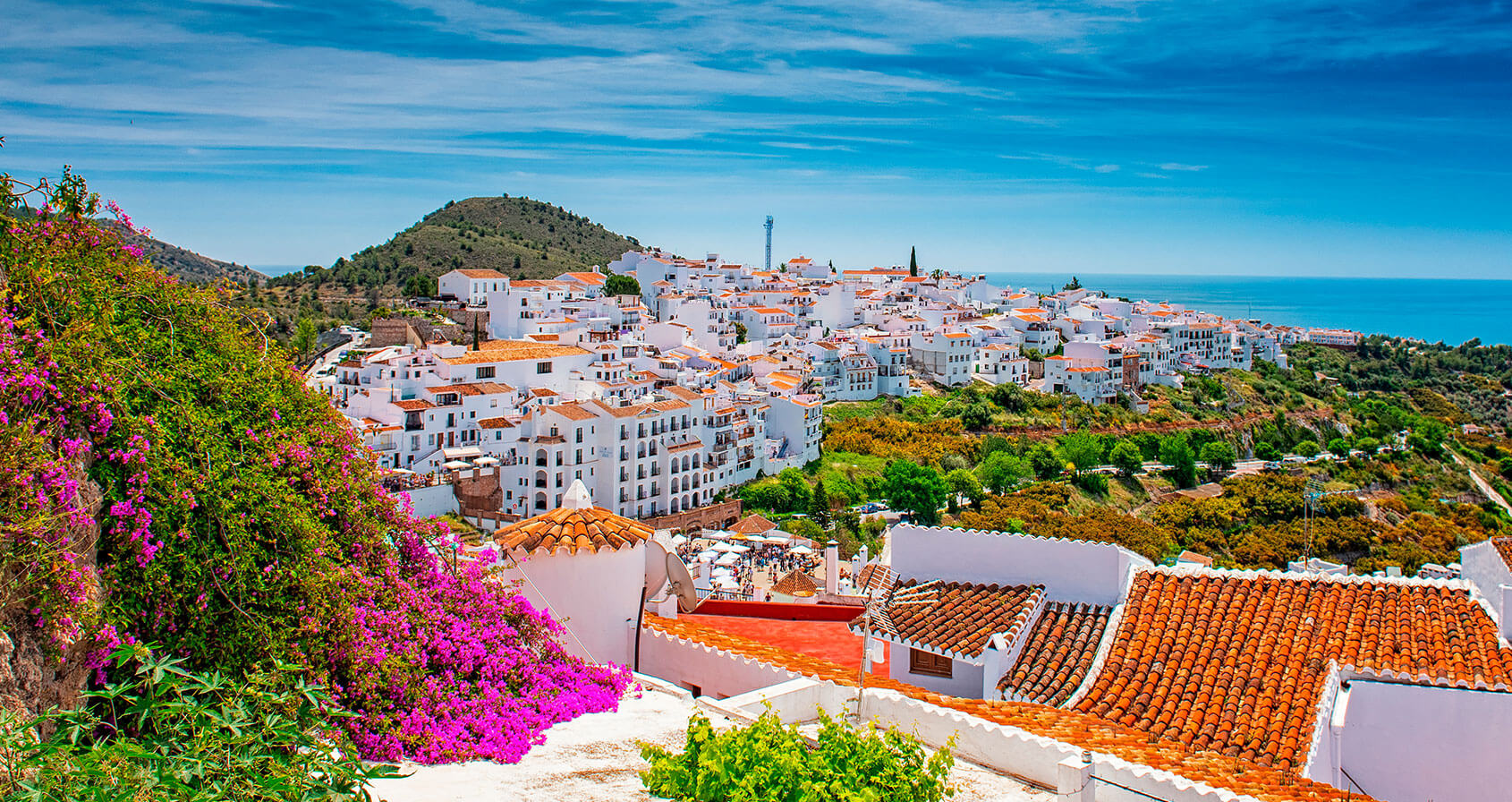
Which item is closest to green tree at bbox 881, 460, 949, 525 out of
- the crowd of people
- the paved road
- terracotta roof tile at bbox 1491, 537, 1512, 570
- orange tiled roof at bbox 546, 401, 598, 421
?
the crowd of people

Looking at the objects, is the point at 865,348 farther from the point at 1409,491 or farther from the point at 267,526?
the point at 267,526

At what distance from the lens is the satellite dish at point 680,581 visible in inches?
333

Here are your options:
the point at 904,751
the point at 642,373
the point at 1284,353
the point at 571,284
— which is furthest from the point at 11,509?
the point at 1284,353

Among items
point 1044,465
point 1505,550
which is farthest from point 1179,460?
point 1505,550

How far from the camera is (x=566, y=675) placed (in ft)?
21.2

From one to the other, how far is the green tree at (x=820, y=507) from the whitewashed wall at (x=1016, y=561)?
34.0m

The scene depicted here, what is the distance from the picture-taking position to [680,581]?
8.62 metres

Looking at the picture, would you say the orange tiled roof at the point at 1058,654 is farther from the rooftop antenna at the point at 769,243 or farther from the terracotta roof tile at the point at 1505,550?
the rooftop antenna at the point at 769,243

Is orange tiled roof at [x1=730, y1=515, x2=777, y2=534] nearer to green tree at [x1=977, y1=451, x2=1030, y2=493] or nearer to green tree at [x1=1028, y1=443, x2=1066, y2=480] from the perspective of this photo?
green tree at [x1=977, y1=451, x2=1030, y2=493]

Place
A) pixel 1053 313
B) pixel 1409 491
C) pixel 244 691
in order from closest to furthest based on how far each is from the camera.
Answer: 1. pixel 244 691
2. pixel 1409 491
3. pixel 1053 313

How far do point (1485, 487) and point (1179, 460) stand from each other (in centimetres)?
1981

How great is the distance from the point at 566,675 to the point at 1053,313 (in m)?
83.9

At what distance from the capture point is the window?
8617mm

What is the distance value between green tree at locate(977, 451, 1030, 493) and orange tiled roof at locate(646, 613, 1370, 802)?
44623mm
